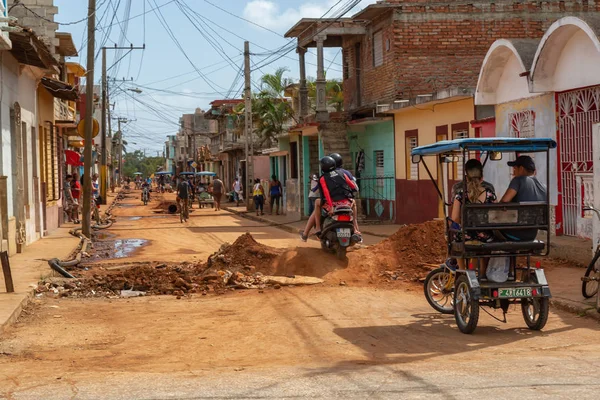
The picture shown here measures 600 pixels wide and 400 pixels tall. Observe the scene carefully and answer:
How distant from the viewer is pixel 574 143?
54.4ft

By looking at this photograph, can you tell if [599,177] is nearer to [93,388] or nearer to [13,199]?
[93,388]

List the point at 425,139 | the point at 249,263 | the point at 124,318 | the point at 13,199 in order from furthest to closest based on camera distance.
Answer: the point at 425,139 < the point at 13,199 < the point at 249,263 < the point at 124,318

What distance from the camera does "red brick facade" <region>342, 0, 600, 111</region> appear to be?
1174 inches

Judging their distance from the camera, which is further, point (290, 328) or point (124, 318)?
point (124, 318)

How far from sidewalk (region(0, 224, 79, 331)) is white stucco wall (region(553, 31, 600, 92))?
10250 millimetres

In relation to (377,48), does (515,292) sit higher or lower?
lower

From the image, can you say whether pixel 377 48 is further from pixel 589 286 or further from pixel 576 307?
pixel 576 307

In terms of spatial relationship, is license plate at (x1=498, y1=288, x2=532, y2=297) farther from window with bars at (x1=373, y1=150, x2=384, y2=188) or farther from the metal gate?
window with bars at (x1=373, y1=150, x2=384, y2=188)

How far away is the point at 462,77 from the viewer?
98.9 feet

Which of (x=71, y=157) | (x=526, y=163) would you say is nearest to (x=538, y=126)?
(x=526, y=163)

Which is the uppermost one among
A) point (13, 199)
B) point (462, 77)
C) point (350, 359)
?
point (462, 77)

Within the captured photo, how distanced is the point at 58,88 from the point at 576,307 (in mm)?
18985

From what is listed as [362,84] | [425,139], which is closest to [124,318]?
[425,139]

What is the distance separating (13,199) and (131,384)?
14.5 m
